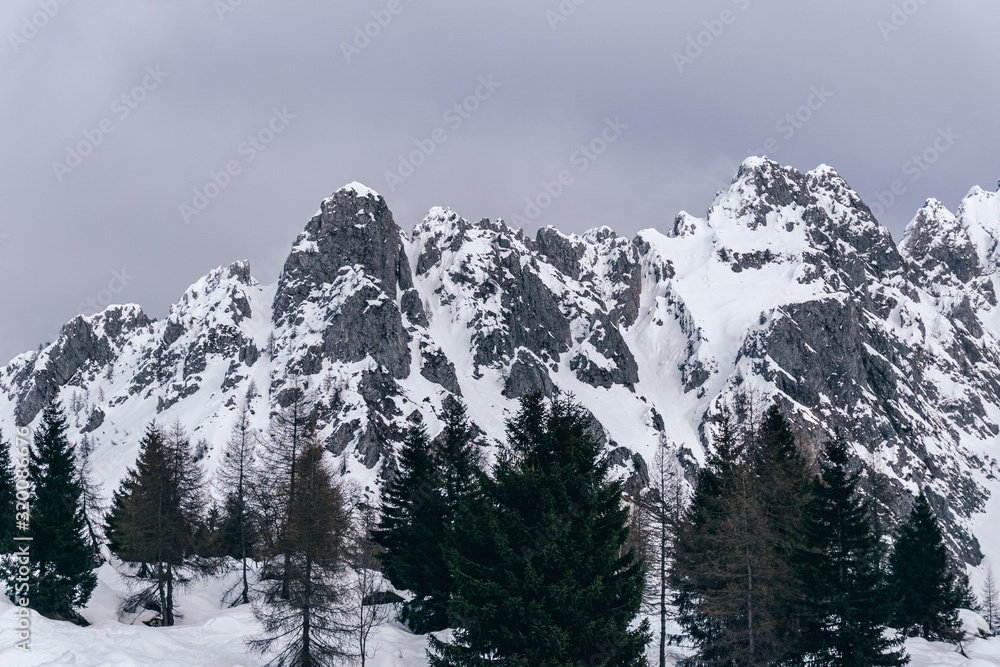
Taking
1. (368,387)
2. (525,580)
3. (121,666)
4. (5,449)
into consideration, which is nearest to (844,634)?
(525,580)

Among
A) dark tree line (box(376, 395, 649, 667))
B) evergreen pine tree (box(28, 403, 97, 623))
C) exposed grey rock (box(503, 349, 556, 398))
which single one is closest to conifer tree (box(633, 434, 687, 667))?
dark tree line (box(376, 395, 649, 667))

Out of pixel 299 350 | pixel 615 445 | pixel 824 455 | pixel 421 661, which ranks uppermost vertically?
pixel 299 350

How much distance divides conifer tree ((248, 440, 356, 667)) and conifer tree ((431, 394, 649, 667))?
29.5ft

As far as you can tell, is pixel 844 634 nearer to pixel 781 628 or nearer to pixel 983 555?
pixel 781 628

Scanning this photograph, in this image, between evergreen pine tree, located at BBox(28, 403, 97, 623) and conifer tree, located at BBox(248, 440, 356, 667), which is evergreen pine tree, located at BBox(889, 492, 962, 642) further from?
evergreen pine tree, located at BBox(28, 403, 97, 623)

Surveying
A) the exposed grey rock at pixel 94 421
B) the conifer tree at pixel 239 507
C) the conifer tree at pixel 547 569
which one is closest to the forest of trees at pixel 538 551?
the conifer tree at pixel 547 569

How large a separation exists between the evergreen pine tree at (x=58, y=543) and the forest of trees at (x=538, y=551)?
3.2 inches

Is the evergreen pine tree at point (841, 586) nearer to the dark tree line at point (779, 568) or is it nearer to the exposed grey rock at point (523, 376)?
the dark tree line at point (779, 568)

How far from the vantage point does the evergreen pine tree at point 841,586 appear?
74.1ft

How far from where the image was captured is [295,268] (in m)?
193

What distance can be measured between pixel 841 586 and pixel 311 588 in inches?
777

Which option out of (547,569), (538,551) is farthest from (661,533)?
(547,569)

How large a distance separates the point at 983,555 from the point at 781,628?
626ft

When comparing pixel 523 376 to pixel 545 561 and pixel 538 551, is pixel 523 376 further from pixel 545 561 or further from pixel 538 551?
pixel 545 561
